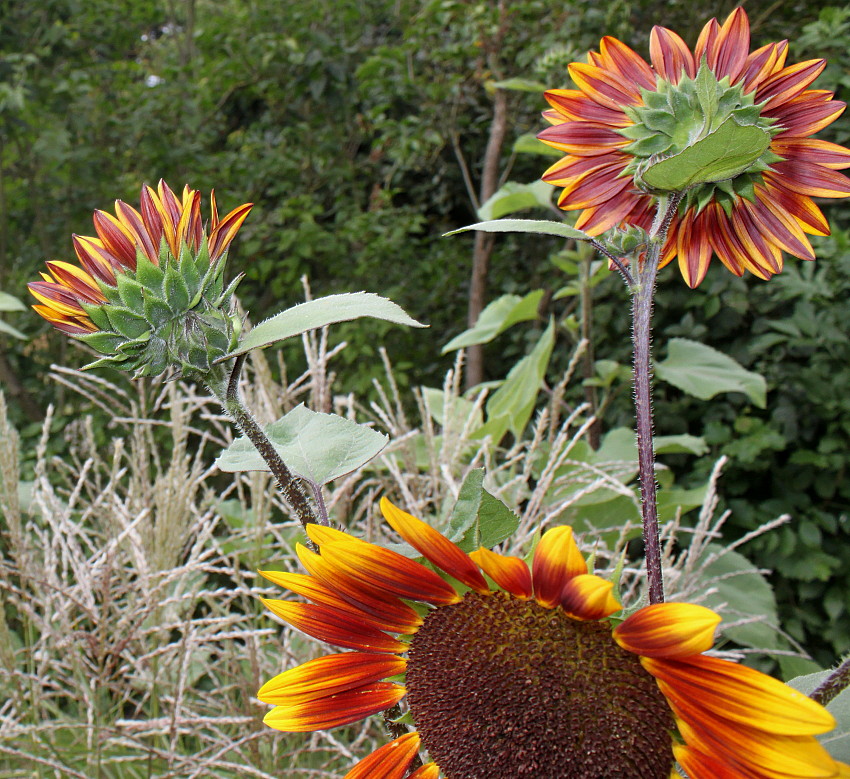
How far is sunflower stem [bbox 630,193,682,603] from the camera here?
359 mm

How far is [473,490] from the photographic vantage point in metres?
0.34

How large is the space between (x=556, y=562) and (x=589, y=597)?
2 cm

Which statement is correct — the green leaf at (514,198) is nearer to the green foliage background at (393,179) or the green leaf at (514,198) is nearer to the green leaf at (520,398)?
the green leaf at (520,398)

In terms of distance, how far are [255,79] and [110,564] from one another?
2.57 metres

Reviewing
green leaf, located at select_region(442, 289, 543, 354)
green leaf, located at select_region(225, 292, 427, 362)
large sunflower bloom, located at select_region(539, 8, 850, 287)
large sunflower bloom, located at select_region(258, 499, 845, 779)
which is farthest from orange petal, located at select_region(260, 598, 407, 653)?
green leaf, located at select_region(442, 289, 543, 354)

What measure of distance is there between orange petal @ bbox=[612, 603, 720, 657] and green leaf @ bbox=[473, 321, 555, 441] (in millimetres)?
831

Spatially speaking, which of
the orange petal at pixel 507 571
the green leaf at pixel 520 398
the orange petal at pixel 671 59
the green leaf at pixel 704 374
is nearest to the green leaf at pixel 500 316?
the green leaf at pixel 520 398

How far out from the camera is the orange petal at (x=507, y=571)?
302 millimetres

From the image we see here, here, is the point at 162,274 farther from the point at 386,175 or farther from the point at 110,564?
the point at 386,175

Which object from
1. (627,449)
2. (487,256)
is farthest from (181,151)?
(627,449)

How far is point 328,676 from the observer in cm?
36

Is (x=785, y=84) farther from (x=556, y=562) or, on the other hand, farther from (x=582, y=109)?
(x=556, y=562)

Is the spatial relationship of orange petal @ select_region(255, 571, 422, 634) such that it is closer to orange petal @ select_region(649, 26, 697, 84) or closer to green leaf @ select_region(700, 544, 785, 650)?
orange petal @ select_region(649, 26, 697, 84)

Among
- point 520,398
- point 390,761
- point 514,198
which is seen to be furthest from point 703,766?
point 514,198
